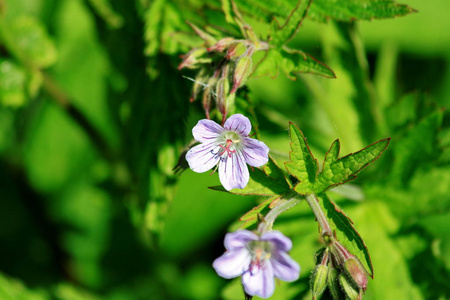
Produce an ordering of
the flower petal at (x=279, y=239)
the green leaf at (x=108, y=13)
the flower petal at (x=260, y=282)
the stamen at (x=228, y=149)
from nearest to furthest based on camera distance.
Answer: the flower petal at (x=279, y=239), the flower petal at (x=260, y=282), the stamen at (x=228, y=149), the green leaf at (x=108, y=13)

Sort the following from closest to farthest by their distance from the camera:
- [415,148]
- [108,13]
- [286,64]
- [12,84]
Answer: [286,64]
[415,148]
[108,13]
[12,84]

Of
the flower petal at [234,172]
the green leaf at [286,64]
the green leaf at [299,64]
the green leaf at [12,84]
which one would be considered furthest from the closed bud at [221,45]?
the green leaf at [12,84]

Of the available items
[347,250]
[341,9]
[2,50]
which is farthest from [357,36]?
[2,50]

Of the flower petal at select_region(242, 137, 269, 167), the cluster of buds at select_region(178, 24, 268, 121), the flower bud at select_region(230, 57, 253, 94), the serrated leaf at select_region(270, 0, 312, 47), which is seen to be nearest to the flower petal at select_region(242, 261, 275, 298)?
the flower petal at select_region(242, 137, 269, 167)

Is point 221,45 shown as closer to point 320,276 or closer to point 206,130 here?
point 206,130

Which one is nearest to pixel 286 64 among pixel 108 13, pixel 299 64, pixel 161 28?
pixel 299 64

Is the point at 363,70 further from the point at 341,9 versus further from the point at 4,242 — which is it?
the point at 4,242

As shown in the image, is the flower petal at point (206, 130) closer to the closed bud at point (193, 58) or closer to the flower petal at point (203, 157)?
the flower petal at point (203, 157)

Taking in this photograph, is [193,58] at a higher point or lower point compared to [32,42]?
higher
